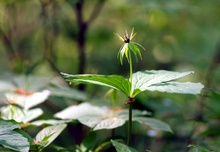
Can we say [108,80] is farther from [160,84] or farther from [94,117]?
[94,117]

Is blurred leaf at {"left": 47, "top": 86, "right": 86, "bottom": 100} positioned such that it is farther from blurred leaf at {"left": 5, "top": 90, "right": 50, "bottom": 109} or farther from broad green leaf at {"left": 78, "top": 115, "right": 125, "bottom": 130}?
broad green leaf at {"left": 78, "top": 115, "right": 125, "bottom": 130}

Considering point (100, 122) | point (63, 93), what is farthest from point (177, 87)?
point (63, 93)

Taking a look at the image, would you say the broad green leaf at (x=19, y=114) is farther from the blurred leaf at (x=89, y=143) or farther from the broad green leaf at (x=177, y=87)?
the broad green leaf at (x=177, y=87)

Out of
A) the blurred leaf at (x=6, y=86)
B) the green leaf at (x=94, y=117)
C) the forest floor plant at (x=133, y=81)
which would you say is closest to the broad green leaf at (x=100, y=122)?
the green leaf at (x=94, y=117)

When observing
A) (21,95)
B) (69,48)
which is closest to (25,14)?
(69,48)

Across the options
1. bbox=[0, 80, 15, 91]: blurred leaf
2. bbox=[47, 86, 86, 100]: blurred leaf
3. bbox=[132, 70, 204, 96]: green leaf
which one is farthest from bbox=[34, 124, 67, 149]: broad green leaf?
bbox=[0, 80, 15, 91]: blurred leaf

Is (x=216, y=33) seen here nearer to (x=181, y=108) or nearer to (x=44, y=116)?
(x=181, y=108)
